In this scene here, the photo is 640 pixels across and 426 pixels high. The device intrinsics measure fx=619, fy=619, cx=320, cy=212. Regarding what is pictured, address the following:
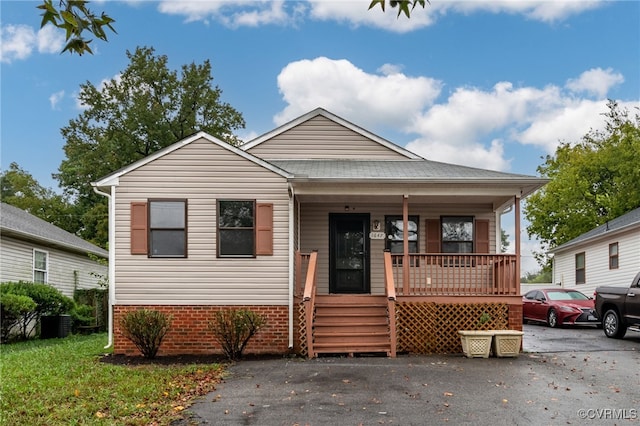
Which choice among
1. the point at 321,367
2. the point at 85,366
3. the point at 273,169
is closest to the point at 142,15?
the point at 273,169

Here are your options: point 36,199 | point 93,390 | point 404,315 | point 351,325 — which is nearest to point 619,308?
point 404,315

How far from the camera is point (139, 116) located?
33.5m

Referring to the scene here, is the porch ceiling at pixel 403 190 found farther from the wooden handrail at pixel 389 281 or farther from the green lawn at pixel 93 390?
the green lawn at pixel 93 390

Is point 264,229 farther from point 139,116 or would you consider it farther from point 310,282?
point 139,116

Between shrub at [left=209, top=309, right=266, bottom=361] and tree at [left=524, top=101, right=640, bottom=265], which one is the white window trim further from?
tree at [left=524, top=101, right=640, bottom=265]

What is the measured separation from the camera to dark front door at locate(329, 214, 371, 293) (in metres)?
14.6

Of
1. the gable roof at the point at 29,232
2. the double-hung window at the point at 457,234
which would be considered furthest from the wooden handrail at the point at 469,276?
the gable roof at the point at 29,232

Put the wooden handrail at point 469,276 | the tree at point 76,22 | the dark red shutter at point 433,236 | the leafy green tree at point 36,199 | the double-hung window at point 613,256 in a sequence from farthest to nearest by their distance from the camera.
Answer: the leafy green tree at point 36,199, the double-hung window at point 613,256, the dark red shutter at point 433,236, the wooden handrail at point 469,276, the tree at point 76,22

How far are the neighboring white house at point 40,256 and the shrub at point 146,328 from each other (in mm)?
6432

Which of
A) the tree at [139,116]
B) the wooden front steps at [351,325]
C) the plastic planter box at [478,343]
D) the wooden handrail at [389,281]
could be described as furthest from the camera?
the tree at [139,116]

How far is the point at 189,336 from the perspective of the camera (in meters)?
12.2

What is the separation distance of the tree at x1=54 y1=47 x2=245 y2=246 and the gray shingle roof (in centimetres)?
2021

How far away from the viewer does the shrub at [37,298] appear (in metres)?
16.1

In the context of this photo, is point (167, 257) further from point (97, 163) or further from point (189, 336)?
point (97, 163)
